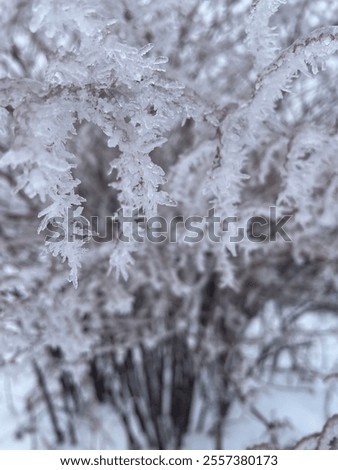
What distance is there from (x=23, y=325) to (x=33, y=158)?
1247 millimetres

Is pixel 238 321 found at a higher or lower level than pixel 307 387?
higher

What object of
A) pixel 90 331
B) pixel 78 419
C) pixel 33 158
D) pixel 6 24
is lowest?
pixel 78 419

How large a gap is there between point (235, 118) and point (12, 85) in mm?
385

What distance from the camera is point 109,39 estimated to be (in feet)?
2.11

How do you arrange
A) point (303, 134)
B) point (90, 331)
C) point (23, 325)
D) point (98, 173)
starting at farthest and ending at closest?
point (98, 173)
point (90, 331)
point (23, 325)
point (303, 134)

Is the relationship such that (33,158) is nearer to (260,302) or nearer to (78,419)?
(260,302)

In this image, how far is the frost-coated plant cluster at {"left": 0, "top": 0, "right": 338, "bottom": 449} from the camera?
26.8 inches

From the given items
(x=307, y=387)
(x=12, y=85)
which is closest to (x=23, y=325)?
(x=12, y=85)

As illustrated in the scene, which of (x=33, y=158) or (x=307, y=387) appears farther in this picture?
(x=307, y=387)

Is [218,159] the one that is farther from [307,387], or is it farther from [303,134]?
[307,387]

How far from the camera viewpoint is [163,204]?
2.52ft

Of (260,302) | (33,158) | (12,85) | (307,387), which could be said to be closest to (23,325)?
(12,85)

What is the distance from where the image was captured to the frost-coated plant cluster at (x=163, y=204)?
2.24 ft

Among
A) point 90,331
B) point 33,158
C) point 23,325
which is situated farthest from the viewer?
point 90,331
